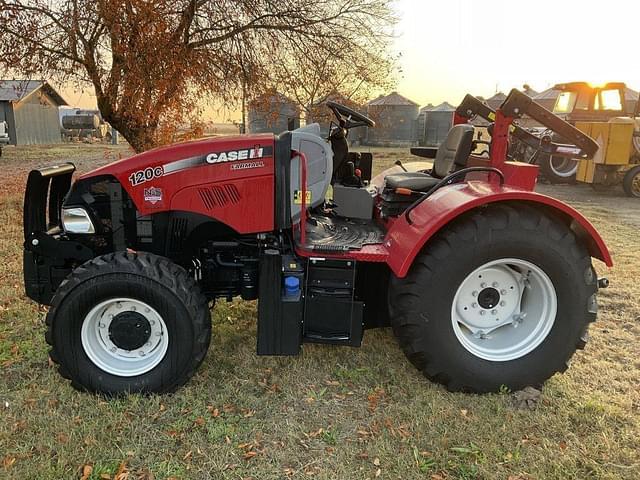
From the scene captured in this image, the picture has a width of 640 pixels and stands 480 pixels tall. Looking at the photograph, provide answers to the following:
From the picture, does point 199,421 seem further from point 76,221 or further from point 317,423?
point 76,221

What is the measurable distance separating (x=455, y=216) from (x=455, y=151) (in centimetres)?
125

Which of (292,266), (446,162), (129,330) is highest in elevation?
(446,162)

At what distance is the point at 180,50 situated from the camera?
8211mm

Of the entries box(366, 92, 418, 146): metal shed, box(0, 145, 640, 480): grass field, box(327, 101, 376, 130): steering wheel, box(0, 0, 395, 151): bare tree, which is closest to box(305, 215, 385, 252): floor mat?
box(327, 101, 376, 130): steering wheel

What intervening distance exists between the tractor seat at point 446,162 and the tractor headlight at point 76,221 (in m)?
2.15

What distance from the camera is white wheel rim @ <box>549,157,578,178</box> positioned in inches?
527

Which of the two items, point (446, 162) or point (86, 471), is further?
point (446, 162)

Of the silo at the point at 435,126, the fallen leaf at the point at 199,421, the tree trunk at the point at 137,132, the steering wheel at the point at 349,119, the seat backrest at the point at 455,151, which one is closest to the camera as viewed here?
the fallen leaf at the point at 199,421

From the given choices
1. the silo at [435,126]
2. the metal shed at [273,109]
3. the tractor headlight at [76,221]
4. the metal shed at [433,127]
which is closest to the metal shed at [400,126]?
the metal shed at [433,127]

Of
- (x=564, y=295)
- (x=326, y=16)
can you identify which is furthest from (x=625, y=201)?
(x=564, y=295)

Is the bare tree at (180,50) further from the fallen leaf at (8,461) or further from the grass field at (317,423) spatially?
the fallen leaf at (8,461)

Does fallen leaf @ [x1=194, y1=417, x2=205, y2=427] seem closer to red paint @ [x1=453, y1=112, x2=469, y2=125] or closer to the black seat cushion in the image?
the black seat cushion

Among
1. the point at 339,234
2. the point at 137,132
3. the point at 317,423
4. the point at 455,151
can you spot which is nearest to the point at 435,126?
the point at 137,132

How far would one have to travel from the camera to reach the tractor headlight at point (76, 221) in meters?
3.36
